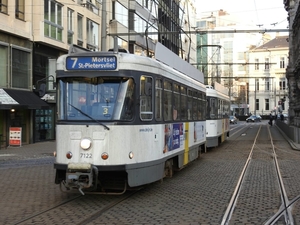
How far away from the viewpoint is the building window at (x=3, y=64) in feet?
69.9

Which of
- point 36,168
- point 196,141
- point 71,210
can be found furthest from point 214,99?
point 71,210

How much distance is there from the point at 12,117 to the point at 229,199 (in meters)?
16.6

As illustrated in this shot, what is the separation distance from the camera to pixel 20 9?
23.1m

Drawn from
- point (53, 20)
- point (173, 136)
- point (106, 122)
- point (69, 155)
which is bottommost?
point (69, 155)

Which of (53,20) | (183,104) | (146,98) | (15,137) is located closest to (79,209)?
(146,98)

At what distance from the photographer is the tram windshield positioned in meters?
7.88

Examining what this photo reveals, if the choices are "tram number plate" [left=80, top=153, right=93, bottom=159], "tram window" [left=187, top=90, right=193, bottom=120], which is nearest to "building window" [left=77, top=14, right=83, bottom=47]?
"tram window" [left=187, top=90, right=193, bottom=120]

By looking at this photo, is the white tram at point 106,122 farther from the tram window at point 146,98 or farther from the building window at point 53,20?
the building window at point 53,20

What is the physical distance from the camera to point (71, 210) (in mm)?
7516

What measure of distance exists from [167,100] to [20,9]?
16332mm

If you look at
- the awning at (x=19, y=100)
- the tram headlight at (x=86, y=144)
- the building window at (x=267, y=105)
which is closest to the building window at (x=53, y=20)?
the awning at (x=19, y=100)

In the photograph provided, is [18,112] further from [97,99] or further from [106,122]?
[106,122]

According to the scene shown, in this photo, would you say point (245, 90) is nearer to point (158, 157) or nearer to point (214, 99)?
point (214, 99)

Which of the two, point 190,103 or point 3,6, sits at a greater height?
point 3,6
